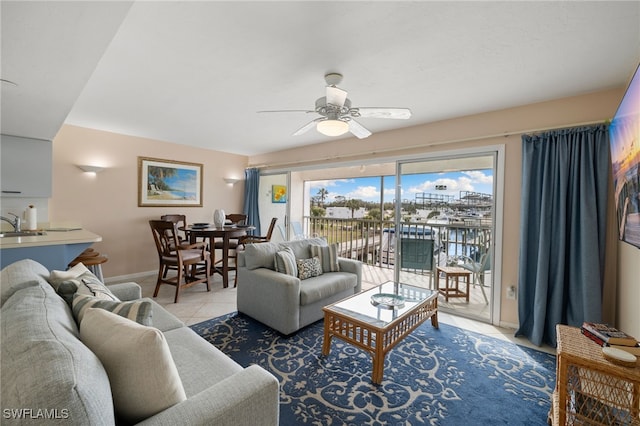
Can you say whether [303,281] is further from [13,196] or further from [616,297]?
[13,196]

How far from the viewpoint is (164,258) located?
3570 mm

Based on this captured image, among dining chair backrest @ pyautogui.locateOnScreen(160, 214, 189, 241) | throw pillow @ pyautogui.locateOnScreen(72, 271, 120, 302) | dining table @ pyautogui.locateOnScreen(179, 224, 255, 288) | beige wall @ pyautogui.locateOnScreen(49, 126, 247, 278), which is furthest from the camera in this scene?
dining chair backrest @ pyautogui.locateOnScreen(160, 214, 189, 241)

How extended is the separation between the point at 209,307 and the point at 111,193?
2.59m

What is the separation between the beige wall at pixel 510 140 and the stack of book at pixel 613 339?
65 cm

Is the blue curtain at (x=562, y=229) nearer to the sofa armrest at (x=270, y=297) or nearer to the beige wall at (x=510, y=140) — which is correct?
the beige wall at (x=510, y=140)

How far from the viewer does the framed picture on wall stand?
18.3ft

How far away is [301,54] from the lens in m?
1.90

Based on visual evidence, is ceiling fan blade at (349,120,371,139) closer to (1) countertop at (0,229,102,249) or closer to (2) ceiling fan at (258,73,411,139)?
(2) ceiling fan at (258,73,411,139)

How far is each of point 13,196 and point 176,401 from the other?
3.92 metres

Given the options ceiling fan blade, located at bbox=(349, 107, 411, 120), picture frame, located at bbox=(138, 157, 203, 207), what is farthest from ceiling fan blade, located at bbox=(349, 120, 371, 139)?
picture frame, located at bbox=(138, 157, 203, 207)

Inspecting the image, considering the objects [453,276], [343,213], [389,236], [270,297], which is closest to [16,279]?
[270,297]

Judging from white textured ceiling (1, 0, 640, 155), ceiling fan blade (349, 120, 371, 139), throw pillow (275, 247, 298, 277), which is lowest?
throw pillow (275, 247, 298, 277)

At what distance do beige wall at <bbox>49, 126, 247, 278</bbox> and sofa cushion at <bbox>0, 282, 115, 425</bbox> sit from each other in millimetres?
3791

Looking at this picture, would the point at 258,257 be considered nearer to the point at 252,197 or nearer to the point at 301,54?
the point at 301,54
